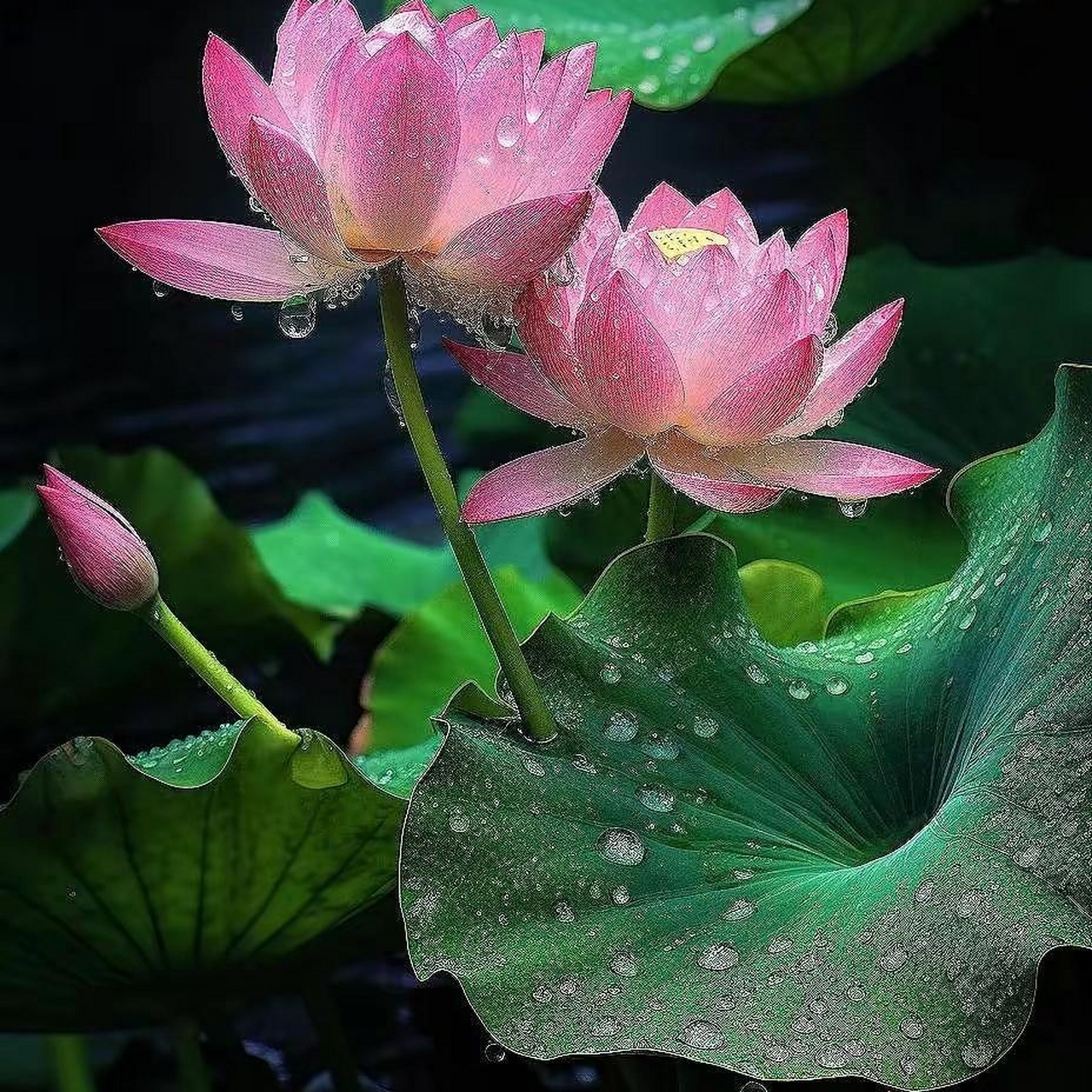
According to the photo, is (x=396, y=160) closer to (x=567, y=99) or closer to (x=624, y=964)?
(x=567, y=99)

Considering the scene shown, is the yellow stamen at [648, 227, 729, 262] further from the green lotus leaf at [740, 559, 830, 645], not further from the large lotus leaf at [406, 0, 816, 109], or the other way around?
the large lotus leaf at [406, 0, 816, 109]

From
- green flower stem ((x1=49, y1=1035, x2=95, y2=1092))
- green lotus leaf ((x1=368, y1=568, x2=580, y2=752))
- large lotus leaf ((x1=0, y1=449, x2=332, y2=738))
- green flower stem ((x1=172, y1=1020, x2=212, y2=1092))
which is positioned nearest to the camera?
green flower stem ((x1=172, y1=1020, x2=212, y2=1092))

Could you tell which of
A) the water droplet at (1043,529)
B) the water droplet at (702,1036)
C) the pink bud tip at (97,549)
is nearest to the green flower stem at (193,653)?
the pink bud tip at (97,549)

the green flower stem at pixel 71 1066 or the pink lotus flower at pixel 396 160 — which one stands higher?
the pink lotus flower at pixel 396 160

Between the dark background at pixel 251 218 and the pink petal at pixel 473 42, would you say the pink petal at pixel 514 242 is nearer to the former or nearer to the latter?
the pink petal at pixel 473 42

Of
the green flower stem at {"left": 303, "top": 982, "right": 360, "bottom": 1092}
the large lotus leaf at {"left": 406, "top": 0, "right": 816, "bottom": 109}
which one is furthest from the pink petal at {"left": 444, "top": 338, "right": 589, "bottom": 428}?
the large lotus leaf at {"left": 406, "top": 0, "right": 816, "bottom": 109}

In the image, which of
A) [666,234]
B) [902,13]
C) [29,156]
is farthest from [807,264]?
[29,156]

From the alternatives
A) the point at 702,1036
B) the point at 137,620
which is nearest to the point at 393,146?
the point at 702,1036

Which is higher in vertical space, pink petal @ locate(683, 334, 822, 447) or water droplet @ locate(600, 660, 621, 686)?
pink petal @ locate(683, 334, 822, 447)
